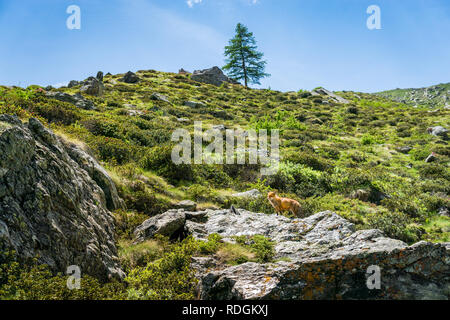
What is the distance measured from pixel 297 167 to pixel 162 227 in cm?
1030

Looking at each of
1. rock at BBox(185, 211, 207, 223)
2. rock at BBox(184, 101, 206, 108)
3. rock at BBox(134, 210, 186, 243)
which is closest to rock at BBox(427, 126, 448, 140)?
rock at BBox(184, 101, 206, 108)

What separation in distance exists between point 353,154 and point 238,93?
94.9ft

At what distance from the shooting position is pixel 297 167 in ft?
51.5

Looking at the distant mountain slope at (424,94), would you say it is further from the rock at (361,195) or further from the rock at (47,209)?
the rock at (47,209)

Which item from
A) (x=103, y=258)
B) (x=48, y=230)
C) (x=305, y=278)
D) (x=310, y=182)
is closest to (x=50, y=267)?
(x=48, y=230)

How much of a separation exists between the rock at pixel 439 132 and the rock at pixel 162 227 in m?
27.9

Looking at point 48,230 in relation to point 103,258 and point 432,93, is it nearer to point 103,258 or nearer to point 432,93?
point 103,258

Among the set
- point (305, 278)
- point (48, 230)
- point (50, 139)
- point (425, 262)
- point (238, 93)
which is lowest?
point (305, 278)

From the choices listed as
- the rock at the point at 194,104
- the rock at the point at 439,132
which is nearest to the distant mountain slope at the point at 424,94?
the rock at the point at 439,132

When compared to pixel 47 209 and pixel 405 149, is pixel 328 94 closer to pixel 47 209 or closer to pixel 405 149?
pixel 405 149

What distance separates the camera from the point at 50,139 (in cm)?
649

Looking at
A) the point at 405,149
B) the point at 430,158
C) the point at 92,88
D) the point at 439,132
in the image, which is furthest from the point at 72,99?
the point at 439,132

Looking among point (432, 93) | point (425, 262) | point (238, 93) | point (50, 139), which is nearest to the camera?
point (425, 262)

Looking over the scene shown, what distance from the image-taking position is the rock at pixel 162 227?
24.3 feet
